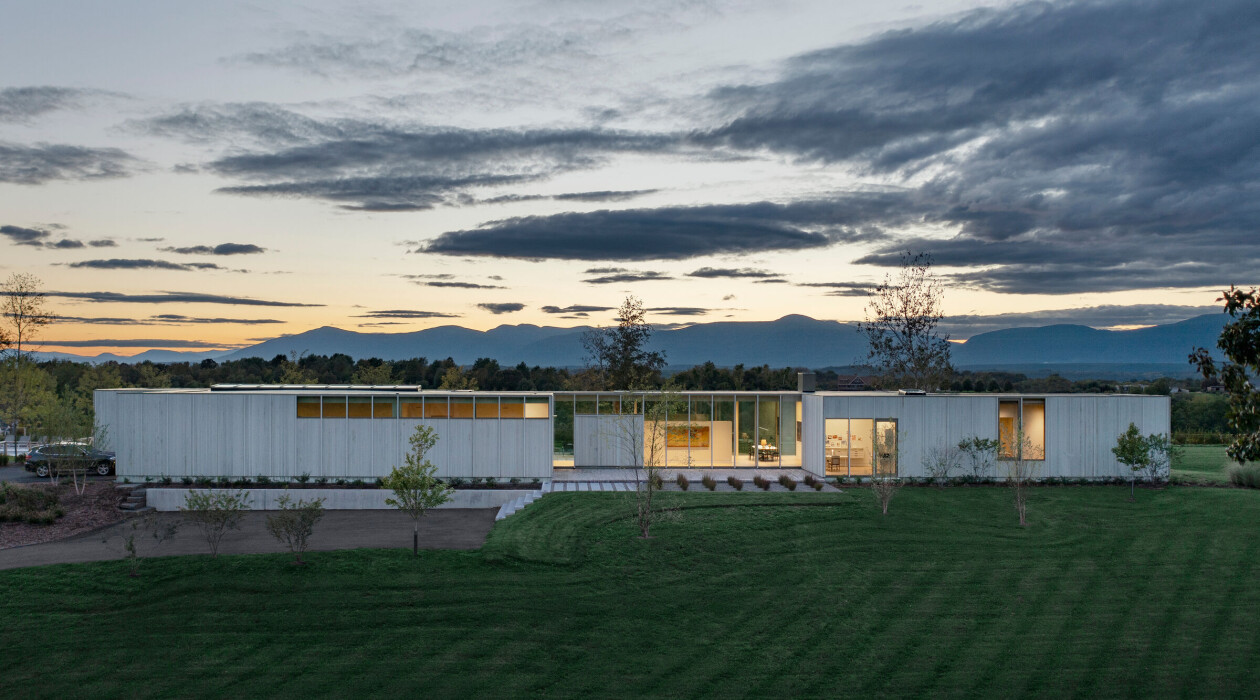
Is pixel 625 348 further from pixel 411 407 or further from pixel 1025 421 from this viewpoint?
pixel 1025 421

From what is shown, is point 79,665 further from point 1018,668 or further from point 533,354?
point 533,354

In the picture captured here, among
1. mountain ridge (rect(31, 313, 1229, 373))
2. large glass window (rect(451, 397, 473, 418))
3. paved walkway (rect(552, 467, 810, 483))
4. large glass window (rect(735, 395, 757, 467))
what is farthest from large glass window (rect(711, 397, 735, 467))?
mountain ridge (rect(31, 313, 1229, 373))

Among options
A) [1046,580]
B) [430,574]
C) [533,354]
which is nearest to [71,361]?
[430,574]

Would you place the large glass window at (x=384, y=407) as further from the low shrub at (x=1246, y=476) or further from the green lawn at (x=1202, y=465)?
the low shrub at (x=1246, y=476)

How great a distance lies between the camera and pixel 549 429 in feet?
65.6

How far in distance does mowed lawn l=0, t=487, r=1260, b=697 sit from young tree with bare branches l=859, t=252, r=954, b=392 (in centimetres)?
1765

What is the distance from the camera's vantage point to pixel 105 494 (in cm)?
1847

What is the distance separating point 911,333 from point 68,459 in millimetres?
29776

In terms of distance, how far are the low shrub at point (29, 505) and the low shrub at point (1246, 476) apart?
28491mm

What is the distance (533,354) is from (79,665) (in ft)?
421

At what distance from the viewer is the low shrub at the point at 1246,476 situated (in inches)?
774

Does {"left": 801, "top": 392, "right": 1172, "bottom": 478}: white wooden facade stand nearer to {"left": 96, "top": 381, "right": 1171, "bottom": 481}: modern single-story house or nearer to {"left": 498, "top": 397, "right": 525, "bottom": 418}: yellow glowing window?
{"left": 96, "top": 381, "right": 1171, "bottom": 481}: modern single-story house

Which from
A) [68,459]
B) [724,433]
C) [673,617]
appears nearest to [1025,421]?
[724,433]

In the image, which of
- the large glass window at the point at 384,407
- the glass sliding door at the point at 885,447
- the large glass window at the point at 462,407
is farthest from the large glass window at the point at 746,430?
the large glass window at the point at 384,407
